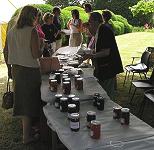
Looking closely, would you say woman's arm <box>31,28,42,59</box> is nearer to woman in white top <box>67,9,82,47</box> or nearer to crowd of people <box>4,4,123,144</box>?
crowd of people <box>4,4,123,144</box>

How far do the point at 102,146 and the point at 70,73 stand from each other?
2.30 m

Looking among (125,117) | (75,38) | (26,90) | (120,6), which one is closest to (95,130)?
(125,117)

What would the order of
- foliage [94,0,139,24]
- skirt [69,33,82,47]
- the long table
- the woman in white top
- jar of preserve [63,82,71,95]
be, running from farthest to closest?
1. foliage [94,0,139,24]
2. the woman in white top
3. skirt [69,33,82,47]
4. jar of preserve [63,82,71,95]
5. the long table

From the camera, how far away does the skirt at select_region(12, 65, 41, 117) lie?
4.57 metres

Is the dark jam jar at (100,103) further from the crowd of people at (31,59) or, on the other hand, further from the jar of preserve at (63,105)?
the crowd of people at (31,59)

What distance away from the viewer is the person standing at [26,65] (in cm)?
436

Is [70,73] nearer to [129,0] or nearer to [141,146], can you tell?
[141,146]

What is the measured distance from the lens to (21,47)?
14.5 ft

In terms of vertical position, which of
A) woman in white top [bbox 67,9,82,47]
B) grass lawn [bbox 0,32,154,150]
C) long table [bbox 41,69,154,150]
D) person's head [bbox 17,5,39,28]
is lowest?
grass lawn [bbox 0,32,154,150]

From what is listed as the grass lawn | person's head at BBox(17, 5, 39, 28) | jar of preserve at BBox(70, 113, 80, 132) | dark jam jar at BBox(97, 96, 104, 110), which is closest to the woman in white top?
the grass lawn

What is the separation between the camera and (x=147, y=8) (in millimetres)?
10281

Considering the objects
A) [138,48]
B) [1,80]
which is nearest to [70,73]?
[1,80]

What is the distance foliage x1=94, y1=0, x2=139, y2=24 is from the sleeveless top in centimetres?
2414

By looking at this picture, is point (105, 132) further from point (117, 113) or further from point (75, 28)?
point (75, 28)
